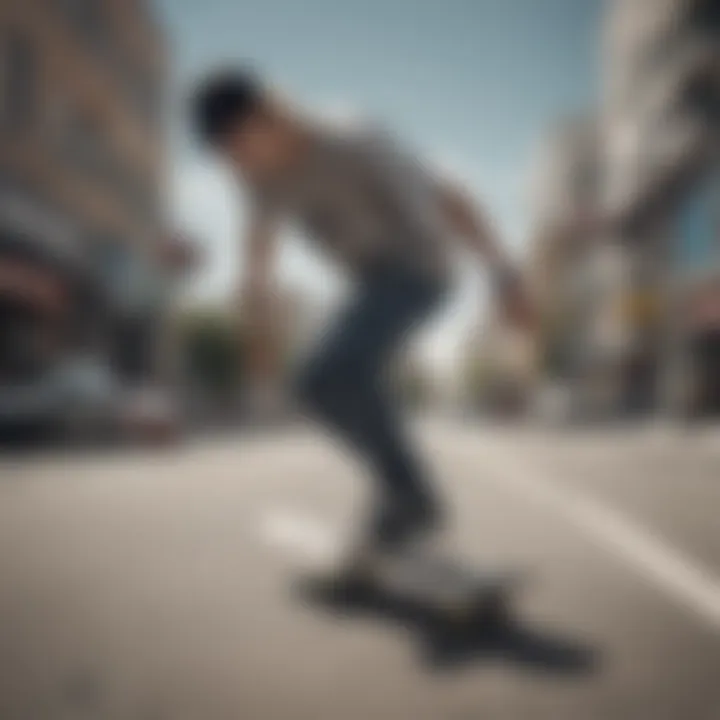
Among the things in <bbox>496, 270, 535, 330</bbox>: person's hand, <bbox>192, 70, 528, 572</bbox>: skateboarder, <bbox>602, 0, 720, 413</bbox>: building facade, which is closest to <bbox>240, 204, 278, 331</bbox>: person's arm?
<bbox>192, 70, 528, 572</bbox>: skateboarder

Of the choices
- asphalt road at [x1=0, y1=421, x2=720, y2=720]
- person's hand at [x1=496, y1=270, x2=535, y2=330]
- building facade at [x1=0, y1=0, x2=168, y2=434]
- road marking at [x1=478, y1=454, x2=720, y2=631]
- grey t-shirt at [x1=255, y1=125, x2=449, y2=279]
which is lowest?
asphalt road at [x1=0, y1=421, x2=720, y2=720]

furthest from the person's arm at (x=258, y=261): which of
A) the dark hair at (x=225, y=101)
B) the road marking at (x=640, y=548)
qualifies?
the road marking at (x=640, y=548)

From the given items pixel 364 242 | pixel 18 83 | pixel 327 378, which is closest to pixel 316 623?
pixel 327 378

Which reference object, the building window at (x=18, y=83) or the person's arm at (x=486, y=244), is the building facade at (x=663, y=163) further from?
the building window at (x=18, y=83)

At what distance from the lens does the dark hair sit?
2348 millimetres

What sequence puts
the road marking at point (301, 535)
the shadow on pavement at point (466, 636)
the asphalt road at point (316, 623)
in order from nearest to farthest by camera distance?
the asphalt road at point (316, 623) → the shadow on pavement at point (466, 636) → the road marking at point (301, 535)

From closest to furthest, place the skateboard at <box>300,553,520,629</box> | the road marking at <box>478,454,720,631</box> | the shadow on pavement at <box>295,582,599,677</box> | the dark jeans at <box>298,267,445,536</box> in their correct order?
the shadow on pavement at <box>295,582,599,677</box>
the skateboard at <box>300,553,520,629</box>
the road marking at <box>478,454,720,631</box>
the dark jeans at <box>298,267,445,536</box>

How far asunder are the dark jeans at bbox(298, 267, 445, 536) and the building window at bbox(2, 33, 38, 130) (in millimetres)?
19521

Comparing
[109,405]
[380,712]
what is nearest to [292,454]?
[109,405]

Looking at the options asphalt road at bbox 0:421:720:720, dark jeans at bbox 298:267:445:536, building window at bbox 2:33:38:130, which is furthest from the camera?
building window at bbox 2:33:38:130

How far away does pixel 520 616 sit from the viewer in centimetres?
232

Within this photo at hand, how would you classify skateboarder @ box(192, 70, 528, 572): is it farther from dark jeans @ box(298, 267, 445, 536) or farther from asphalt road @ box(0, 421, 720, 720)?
asphalt road @ box(0, 421, 720, 720)

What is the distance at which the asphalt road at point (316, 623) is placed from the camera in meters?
1.60

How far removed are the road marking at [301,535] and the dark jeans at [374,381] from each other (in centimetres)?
41
